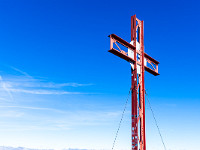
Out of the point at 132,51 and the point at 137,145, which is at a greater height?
the point at 132,51

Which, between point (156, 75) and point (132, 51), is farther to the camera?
point (156, 75)

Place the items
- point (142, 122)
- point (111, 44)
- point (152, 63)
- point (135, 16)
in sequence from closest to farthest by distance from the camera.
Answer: point (111, 44) → point (142, 122) → point (135, 16) → point (152, 63)

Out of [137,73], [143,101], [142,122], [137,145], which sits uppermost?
[137,73]

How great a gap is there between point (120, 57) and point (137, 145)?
550 cm

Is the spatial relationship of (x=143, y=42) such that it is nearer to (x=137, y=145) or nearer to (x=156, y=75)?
(x=156, y=75)

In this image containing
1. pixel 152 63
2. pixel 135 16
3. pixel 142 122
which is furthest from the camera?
pixel 152 63

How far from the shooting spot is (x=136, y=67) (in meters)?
17.0

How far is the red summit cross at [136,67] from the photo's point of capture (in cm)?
1571

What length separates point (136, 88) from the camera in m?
16.3

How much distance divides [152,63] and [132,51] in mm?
3773

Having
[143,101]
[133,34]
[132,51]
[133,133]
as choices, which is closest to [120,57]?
[132,51]

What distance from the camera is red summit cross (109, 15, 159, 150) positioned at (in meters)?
15.7

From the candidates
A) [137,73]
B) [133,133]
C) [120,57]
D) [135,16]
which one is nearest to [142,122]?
[133,133]

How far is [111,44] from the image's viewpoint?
15414mm
